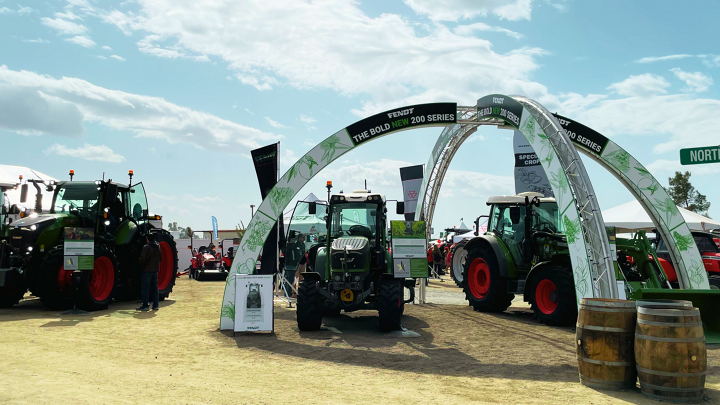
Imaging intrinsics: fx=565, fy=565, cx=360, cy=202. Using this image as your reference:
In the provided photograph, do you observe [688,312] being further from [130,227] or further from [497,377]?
[130,227]

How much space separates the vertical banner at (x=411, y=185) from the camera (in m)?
19.0

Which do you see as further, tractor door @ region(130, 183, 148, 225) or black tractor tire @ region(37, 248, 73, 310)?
tractor door @ region(130, 183, 148, 225)

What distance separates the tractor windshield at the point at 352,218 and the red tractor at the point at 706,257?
644 centimetres

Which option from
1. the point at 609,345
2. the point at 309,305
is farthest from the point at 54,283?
the point at 609,345

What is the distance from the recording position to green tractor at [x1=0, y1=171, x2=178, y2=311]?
33.4 feet

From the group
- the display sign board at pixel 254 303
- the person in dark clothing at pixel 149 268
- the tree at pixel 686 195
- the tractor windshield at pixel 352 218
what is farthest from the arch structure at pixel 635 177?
the tree at pixel 686 195

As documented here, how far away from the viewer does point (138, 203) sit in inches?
507

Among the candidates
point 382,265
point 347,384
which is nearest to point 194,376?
point 347,384

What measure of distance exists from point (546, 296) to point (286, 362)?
5.27m

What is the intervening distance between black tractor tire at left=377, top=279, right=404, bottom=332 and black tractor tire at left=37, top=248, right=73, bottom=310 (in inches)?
233

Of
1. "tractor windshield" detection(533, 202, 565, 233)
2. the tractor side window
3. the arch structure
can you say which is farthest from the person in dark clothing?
"tractor windshield" detection(533, 202, 565, 233)

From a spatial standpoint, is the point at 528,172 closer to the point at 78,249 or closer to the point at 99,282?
the point at 99,282

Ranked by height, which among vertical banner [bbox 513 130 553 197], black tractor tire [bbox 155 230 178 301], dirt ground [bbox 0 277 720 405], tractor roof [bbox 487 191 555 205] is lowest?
dirt ground [bbox 0 277 720 405]

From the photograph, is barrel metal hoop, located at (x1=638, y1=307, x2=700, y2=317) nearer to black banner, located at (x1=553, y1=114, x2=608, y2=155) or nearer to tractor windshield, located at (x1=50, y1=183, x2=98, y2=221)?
black banner, located at (x1=553, y1=114, x2=608, y2=155)
